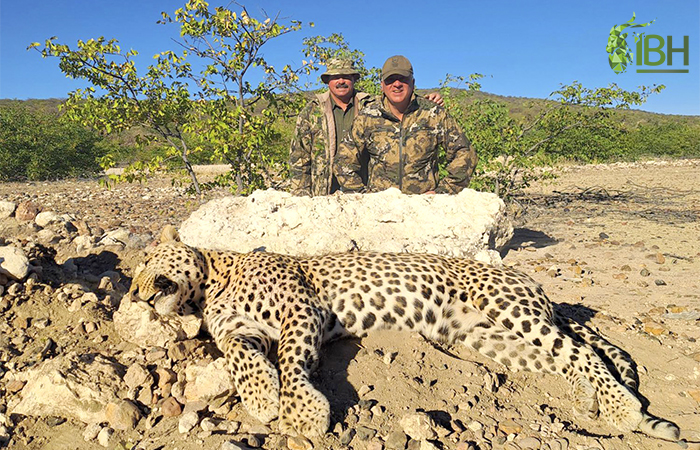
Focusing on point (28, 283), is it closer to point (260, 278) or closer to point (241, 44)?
point (260, 278)

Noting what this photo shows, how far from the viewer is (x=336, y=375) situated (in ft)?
12.3

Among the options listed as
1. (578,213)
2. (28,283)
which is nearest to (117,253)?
(28,283)

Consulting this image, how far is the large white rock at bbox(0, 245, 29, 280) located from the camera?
435 cm

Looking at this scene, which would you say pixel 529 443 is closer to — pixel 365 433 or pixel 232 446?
pixel 365 433

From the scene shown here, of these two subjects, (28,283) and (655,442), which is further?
(28,283)

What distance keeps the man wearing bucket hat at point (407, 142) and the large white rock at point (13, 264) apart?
14.8ft

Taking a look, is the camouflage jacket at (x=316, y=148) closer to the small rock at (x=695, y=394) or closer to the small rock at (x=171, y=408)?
the small rock at (x=171, y=408)

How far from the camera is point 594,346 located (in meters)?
4.23

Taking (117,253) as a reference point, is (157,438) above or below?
below

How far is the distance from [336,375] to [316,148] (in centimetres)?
474

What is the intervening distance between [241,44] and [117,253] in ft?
13.1

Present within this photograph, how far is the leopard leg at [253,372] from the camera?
3.29 meters

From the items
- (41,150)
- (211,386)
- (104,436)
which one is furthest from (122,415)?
(41,150)

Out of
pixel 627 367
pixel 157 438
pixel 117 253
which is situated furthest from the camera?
pixel 117 253
